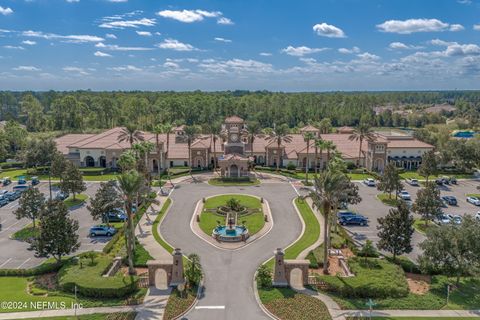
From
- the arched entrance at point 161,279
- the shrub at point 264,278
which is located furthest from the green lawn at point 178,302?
the shrub at point 264,278

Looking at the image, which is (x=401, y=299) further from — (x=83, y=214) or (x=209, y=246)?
(x=83, y=214)

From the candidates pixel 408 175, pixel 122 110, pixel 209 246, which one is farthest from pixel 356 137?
pixel 122 110

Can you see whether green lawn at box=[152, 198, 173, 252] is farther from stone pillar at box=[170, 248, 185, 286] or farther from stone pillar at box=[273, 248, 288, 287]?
stone pillar at box=[273, 248, 288, 287]

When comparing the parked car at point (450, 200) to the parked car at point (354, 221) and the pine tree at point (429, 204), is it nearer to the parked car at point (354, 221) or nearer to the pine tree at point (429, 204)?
the pine tree at point (429, 204)

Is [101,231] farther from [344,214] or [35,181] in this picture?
[35,181]

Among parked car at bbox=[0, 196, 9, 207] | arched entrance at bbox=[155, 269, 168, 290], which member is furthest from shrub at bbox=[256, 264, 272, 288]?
parked car at bbox=[0, 196, 9, 207]

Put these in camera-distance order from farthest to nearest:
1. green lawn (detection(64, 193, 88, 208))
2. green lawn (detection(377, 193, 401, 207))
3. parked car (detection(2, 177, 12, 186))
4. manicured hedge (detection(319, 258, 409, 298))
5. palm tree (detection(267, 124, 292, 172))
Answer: palm tree (detection(267, 124, 292, 172)) < parked car (detection(2, 177, 12, 186)) < green lawn (detection(377, 193, 401, 207)) < green lawn (detection(64, 193, 88, 208)) < manicured hedge (detection(319, 258, 409, 298))

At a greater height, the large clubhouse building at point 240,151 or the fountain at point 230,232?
the large clubhouse building at point 240,151
